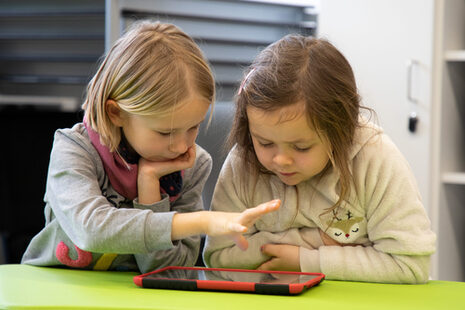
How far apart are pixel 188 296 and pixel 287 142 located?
0.95ft

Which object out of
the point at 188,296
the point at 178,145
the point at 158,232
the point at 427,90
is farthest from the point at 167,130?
the point at 427,90

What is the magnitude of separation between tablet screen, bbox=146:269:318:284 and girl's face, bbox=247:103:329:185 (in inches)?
6.8

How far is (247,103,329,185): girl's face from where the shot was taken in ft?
2.91

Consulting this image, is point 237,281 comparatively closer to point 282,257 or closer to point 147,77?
point 282,257

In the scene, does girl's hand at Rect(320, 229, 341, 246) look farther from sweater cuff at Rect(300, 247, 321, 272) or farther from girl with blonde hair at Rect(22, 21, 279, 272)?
girl with blonde hair at Rect(22, 21, 279, 272)

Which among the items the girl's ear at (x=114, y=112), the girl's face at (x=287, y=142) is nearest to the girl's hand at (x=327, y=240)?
the girl's face at (x=287, y=142)

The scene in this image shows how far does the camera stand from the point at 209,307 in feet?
2.16

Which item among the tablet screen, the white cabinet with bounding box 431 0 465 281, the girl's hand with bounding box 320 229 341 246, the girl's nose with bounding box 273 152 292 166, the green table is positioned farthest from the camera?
the white cabinet with bounding box 431 0 465 281

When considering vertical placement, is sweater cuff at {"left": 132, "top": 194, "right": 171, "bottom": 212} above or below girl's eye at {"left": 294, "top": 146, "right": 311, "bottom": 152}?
below

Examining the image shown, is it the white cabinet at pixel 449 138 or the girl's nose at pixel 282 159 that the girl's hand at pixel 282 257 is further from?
the white cabinet at pixel 449 138

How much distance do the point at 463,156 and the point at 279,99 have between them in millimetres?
1329

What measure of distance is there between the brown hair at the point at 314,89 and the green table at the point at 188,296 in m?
0.20

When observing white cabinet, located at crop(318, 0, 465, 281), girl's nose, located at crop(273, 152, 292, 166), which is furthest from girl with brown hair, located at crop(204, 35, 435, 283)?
white cabinet, located at crop(318, 0, 465, 281)

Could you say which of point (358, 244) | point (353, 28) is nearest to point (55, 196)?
point (358, 244)
